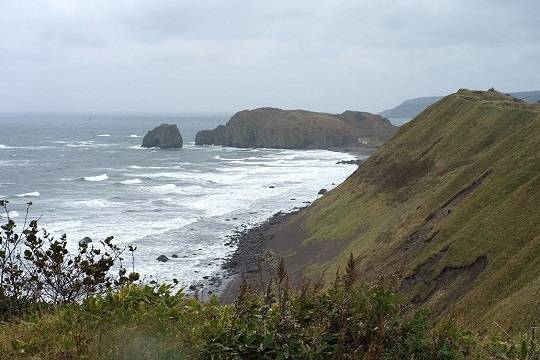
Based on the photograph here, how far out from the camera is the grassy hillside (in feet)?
71.4

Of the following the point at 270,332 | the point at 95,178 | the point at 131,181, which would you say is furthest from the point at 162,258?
the point at 95,178

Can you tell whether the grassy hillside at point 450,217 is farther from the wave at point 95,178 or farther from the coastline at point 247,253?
the wave at point 95,178

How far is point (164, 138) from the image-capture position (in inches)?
6649

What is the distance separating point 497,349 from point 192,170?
105573 millimetres

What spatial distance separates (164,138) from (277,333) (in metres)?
167

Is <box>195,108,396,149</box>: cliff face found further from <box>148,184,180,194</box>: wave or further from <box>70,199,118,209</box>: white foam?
<box>70,199,118,209</box>: white foam

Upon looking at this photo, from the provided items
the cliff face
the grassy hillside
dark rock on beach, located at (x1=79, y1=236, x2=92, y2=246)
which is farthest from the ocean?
the cliff face

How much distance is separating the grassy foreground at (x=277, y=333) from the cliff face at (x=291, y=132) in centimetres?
16773

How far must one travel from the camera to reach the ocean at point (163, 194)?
5097cm

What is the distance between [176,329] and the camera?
6676 mm

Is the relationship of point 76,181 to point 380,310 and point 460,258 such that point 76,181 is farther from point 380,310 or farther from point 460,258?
point 380,310

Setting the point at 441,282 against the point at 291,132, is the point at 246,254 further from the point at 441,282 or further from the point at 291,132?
the point at 291,132

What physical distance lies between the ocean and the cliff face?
32302mm

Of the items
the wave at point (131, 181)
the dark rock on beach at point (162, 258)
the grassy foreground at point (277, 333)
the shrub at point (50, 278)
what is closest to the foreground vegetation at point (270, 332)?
the grassy foreground at point (277, 333)
